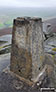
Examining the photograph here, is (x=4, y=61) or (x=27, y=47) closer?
(x=27, y=47)

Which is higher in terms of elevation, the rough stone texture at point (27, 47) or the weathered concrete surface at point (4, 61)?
the rough stone texture at point (27, 47)

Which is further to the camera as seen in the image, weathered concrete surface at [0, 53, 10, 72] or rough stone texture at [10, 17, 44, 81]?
weathered concrete surface at [0, 53, 10, 72]

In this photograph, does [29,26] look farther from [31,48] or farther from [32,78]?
[32,78]

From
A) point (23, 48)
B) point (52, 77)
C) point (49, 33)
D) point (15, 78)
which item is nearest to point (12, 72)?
point (15, 78)

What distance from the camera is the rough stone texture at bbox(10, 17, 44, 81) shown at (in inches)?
193

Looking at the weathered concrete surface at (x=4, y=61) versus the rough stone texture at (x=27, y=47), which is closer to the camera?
the rough stone texture at (x=27, y=47)

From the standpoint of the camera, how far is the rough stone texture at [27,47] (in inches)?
193

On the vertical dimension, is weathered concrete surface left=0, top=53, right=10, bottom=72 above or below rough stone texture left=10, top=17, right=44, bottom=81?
below

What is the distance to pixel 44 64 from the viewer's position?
616cm

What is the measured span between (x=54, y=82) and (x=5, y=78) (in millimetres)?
2334

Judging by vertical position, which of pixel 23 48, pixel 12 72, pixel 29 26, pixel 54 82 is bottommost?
pixel 54 82

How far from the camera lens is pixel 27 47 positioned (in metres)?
5.07

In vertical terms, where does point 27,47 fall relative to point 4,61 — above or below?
above

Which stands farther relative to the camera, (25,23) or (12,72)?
(12,72)
